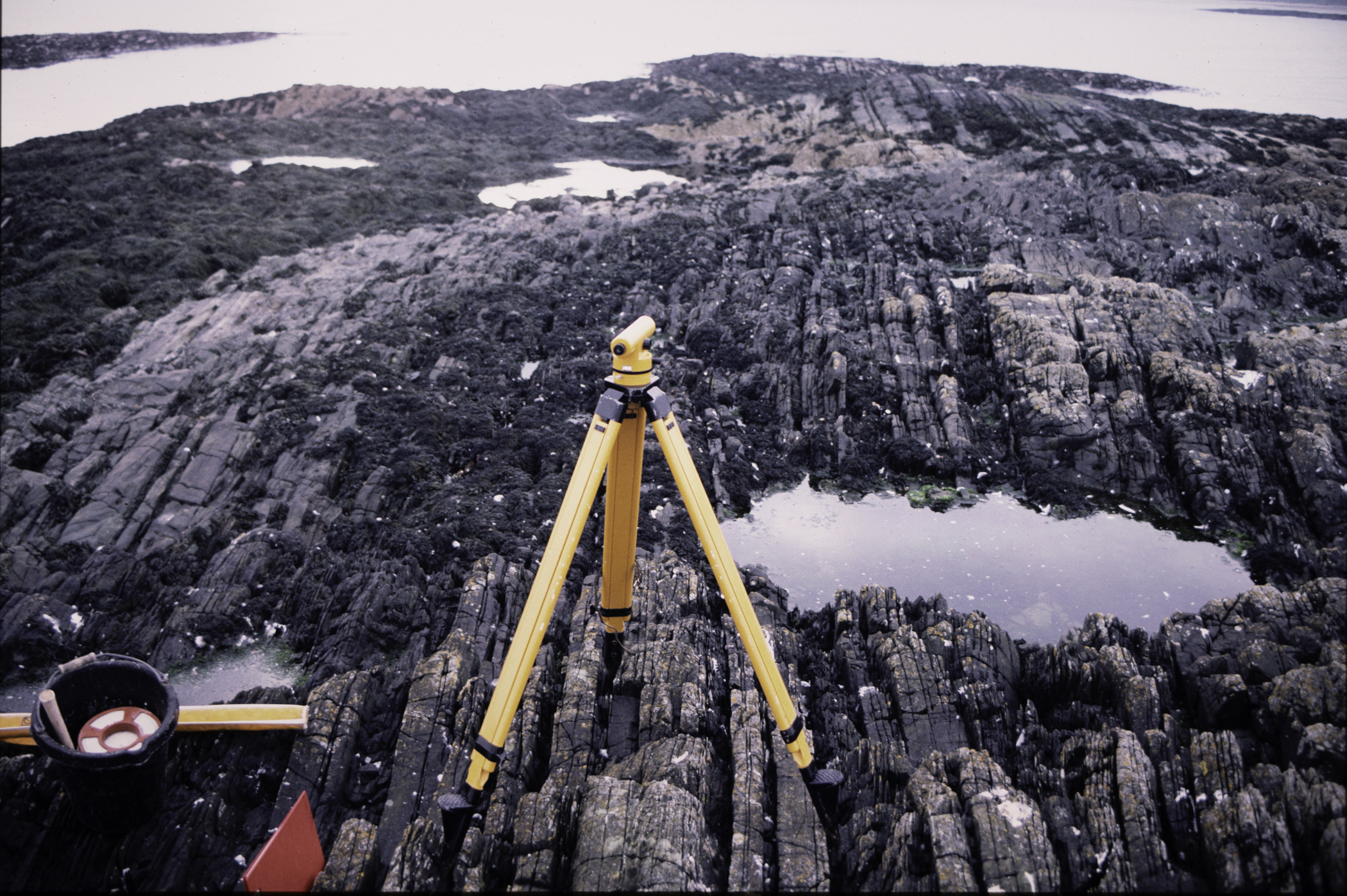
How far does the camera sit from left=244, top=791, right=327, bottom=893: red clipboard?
3.98 meters

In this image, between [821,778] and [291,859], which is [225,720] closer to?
[291,859]

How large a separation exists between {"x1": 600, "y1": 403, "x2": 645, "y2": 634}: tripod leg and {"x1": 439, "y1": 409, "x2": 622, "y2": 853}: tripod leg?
402mm

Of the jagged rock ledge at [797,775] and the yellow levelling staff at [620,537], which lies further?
the yellow levelling staff at [620,537]

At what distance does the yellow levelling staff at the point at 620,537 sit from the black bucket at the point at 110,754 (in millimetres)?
1804

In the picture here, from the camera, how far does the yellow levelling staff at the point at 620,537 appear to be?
4500 mm

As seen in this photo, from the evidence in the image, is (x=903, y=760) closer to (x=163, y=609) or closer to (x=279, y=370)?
(x=163, y=609)

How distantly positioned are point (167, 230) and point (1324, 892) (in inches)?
1029

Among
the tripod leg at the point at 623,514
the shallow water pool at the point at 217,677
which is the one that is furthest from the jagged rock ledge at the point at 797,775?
the shallow water pool at the point at 217,677

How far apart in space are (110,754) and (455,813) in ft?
6.48

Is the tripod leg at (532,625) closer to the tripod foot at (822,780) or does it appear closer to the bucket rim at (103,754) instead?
Result: the bucket rim at (103,754)

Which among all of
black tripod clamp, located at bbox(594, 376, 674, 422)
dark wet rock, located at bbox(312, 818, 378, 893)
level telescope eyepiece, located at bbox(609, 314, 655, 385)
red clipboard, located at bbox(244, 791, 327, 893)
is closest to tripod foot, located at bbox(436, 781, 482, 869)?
dark wet rock, located at bbox(312, 818, 378, 893)

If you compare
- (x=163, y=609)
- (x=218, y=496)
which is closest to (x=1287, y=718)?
(x=163, y=609)

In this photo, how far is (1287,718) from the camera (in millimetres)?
4926

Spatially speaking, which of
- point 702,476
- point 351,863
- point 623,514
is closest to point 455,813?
point 351,863
